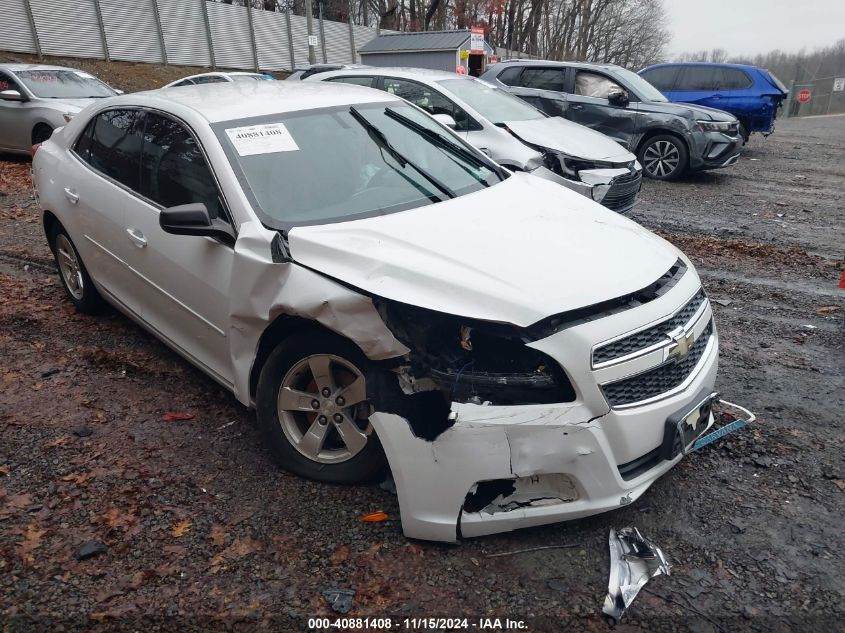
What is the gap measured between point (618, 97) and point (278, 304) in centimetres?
928

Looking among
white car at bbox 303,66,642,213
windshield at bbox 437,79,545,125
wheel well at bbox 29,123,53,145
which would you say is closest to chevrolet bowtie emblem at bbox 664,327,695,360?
white car at bbox 303,66,642,213

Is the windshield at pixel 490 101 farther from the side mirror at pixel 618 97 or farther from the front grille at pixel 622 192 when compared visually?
the side mirror at pixel 618 97

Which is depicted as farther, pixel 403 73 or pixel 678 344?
pixel 403 73

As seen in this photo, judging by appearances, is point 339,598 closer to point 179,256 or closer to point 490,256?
point 490,256

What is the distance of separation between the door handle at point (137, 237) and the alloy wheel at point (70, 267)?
1210 millimetres

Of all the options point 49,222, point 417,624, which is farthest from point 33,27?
point 417,624

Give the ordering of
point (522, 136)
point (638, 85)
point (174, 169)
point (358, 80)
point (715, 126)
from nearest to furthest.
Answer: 1. point (174, 169)
2. point (522, 136)
3. point (358, 80)
4. point (715, 126)
5. point (638, 85)

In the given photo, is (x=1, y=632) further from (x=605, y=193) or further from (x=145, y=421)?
(x=605, y=193)

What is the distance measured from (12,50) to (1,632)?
25.4 m

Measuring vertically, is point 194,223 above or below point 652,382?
above

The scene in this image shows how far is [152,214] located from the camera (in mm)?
3727

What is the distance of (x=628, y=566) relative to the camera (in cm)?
260

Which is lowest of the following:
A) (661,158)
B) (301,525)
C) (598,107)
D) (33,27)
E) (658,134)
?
(661,158)

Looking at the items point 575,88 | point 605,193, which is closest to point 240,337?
point 605,193
